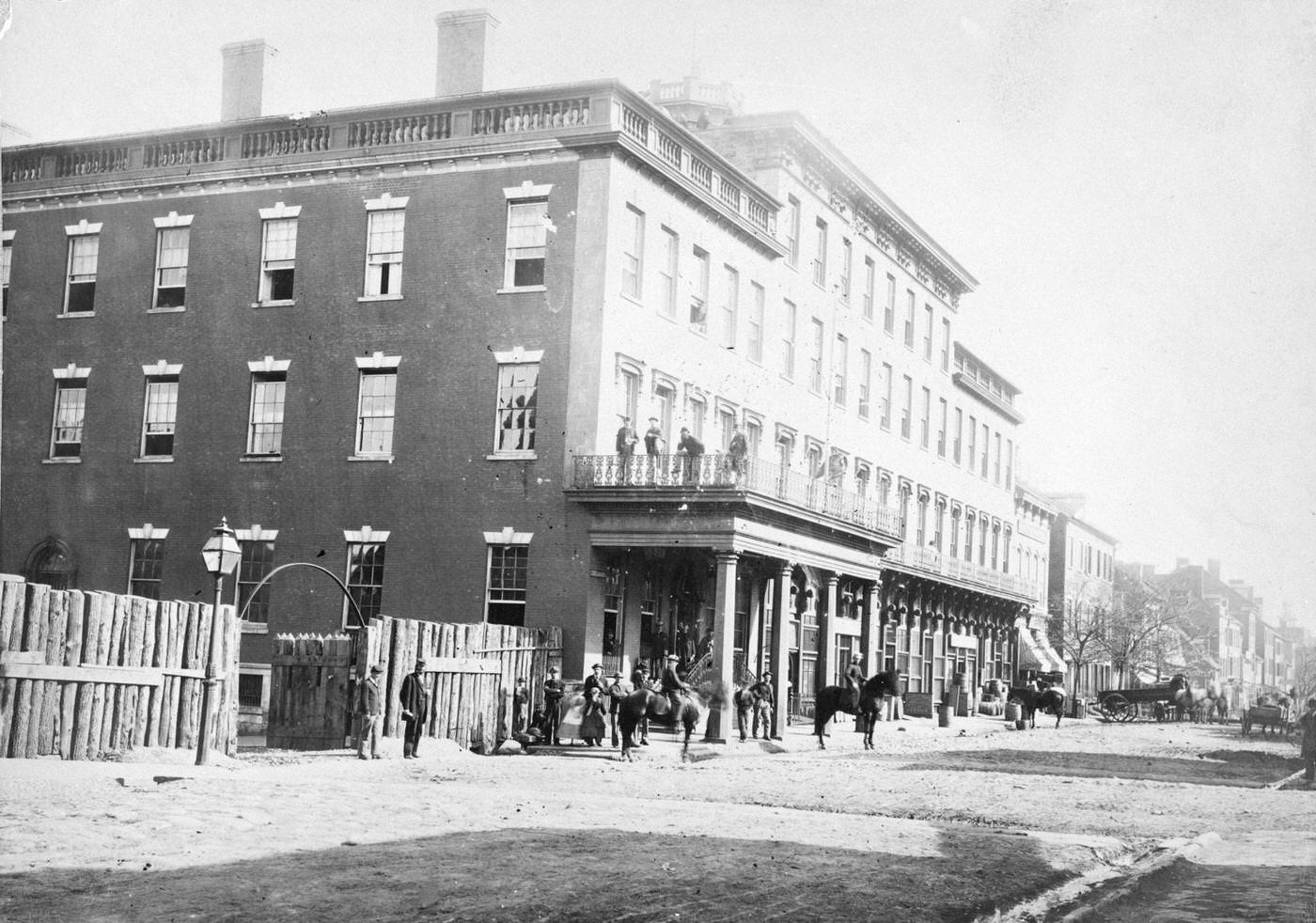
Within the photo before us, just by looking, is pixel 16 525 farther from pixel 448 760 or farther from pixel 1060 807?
pixel 1060 807

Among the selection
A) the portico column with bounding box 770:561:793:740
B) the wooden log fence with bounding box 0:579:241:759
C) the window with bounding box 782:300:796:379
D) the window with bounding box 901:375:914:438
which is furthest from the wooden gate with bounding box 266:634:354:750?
the window with bounding box 901:375:914:438

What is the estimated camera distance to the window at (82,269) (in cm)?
3503

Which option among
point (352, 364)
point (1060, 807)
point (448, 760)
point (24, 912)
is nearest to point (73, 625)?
point (448, 760)

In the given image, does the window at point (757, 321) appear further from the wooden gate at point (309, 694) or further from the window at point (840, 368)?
the wooden gate at point (309, 694)

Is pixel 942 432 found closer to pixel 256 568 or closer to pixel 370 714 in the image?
pixel 256 568

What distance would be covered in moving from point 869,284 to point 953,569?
41.1ft

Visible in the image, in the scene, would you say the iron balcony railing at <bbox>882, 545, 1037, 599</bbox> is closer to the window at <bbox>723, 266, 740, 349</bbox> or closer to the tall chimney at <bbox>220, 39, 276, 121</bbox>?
the window at <bbox>723, 266, 740, 349</bbox>

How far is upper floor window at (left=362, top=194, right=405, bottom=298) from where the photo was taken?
32406mm

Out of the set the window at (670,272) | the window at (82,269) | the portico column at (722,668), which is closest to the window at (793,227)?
the window at (670,272)

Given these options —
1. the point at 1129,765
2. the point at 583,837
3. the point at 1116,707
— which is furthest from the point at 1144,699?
the point at 583,837

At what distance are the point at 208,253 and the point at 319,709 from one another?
1341 centimetres

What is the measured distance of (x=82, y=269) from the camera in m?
35.2

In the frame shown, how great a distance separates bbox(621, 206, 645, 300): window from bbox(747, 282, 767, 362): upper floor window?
6.30m

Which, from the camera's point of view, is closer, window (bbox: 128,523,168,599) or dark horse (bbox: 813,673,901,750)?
dark horse (bbox: 813,673,901,750)
